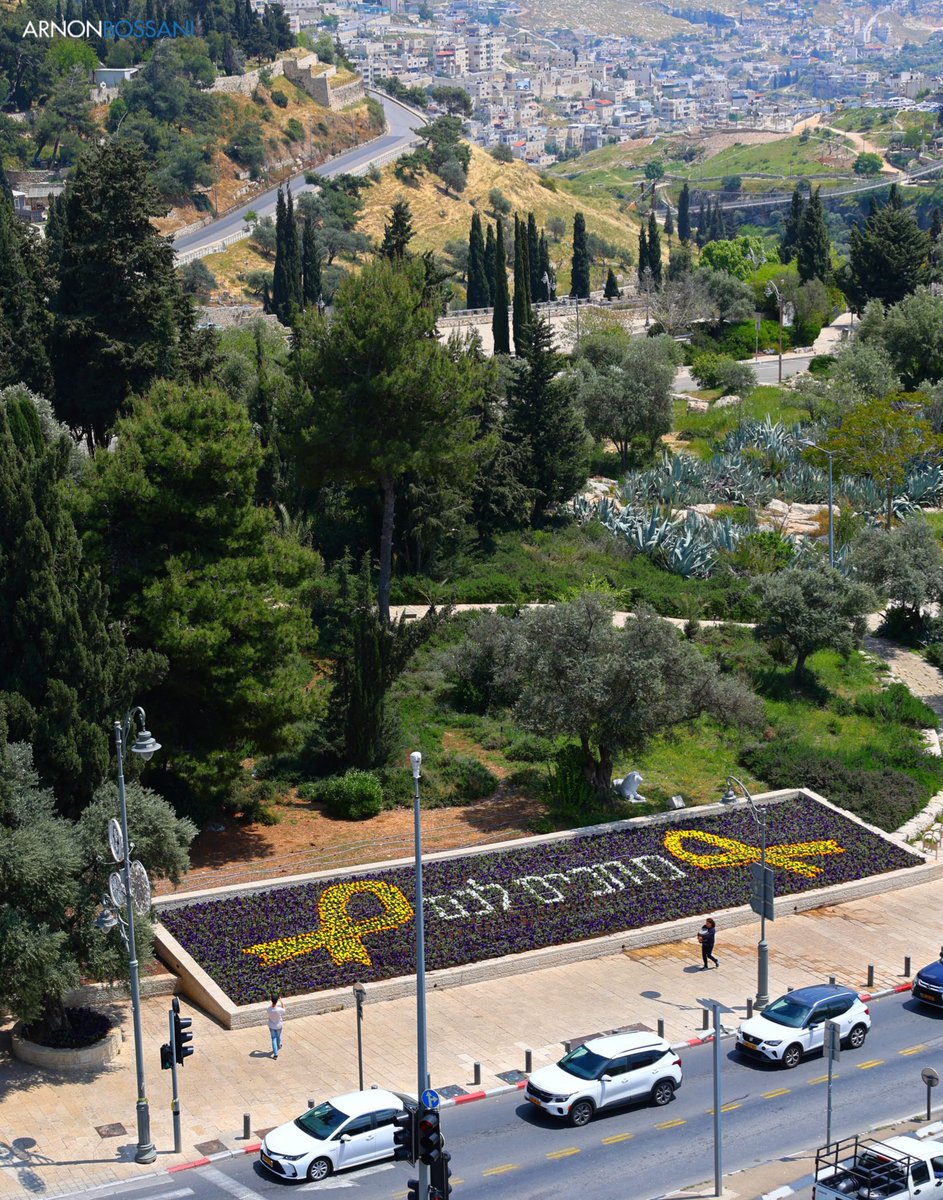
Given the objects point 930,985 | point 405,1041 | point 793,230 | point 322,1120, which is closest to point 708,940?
point 930,985

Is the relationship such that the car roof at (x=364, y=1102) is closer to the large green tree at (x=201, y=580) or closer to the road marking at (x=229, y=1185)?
the road marking at (x=229, y=1185)

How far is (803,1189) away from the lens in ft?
78.3

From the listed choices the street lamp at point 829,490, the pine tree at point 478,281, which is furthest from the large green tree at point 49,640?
the pine tree at point 478,281

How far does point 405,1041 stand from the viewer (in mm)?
29328

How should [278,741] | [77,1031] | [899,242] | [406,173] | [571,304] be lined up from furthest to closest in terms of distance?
[406,173], [571,304], [899,242], [278,741], [77,1031]

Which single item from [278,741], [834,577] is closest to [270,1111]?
[278,741]

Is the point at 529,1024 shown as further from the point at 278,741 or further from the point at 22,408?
the point at 22,408

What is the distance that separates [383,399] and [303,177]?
393ft

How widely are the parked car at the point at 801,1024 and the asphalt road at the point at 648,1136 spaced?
293 millimetres

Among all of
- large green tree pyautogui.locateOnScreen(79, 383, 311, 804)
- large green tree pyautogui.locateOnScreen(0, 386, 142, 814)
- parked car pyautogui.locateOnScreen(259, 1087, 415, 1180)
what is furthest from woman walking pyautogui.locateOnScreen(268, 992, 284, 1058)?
large green tree pyautogui.locateOnScreen(79, 383, 311, 804)

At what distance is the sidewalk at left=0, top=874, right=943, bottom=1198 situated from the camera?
25.2 meters

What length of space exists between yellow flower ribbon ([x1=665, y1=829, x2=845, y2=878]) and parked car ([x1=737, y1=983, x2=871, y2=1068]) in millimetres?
7828

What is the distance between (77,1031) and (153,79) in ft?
455

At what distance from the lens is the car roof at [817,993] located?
29297 millimetres
